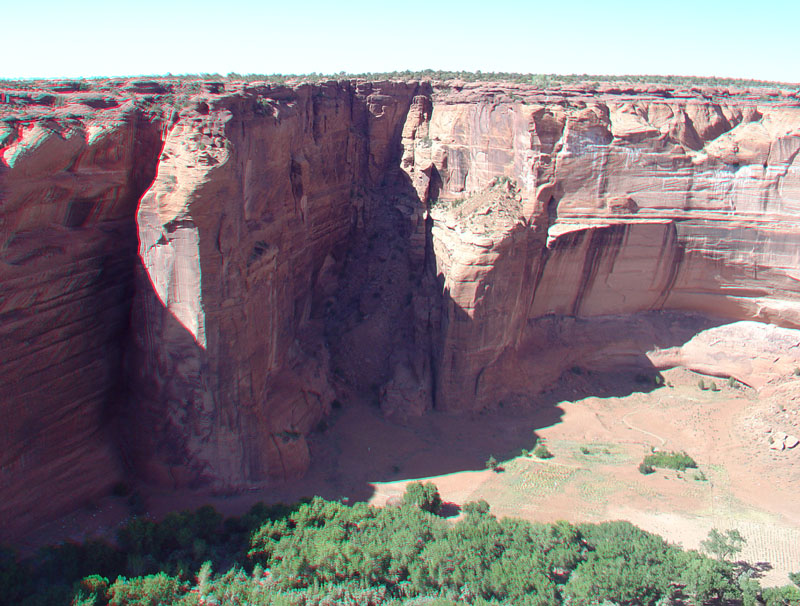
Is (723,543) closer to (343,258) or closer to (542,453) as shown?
(542,453)

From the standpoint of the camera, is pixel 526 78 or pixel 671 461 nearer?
pixel 671 461

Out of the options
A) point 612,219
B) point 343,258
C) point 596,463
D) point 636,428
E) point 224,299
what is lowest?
point 596,463

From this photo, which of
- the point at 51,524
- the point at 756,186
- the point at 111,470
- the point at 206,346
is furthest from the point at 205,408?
the point at 756,186

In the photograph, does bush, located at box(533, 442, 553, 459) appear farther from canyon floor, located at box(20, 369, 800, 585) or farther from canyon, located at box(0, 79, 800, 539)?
canyon, located at box(0, 79, 800, 539)

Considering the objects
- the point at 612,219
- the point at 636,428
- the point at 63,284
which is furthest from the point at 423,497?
the point at 612,219

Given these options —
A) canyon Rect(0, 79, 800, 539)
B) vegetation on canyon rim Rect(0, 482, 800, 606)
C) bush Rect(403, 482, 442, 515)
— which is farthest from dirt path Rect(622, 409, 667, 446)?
bush Rect(403, 482, 442, 515)

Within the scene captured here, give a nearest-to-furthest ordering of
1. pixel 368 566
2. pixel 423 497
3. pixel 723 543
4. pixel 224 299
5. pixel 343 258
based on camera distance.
Answer: 1. pixel 368 566
2. pixel 723 543
3. pixel 224 299
4. pixel 423 497
5. pixel 343 258

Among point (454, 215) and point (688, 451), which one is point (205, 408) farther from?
point (688, 451)

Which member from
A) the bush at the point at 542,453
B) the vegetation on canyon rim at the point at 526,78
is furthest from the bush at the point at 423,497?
Answer: the vegetation on canyon rim at the point at 526,78
